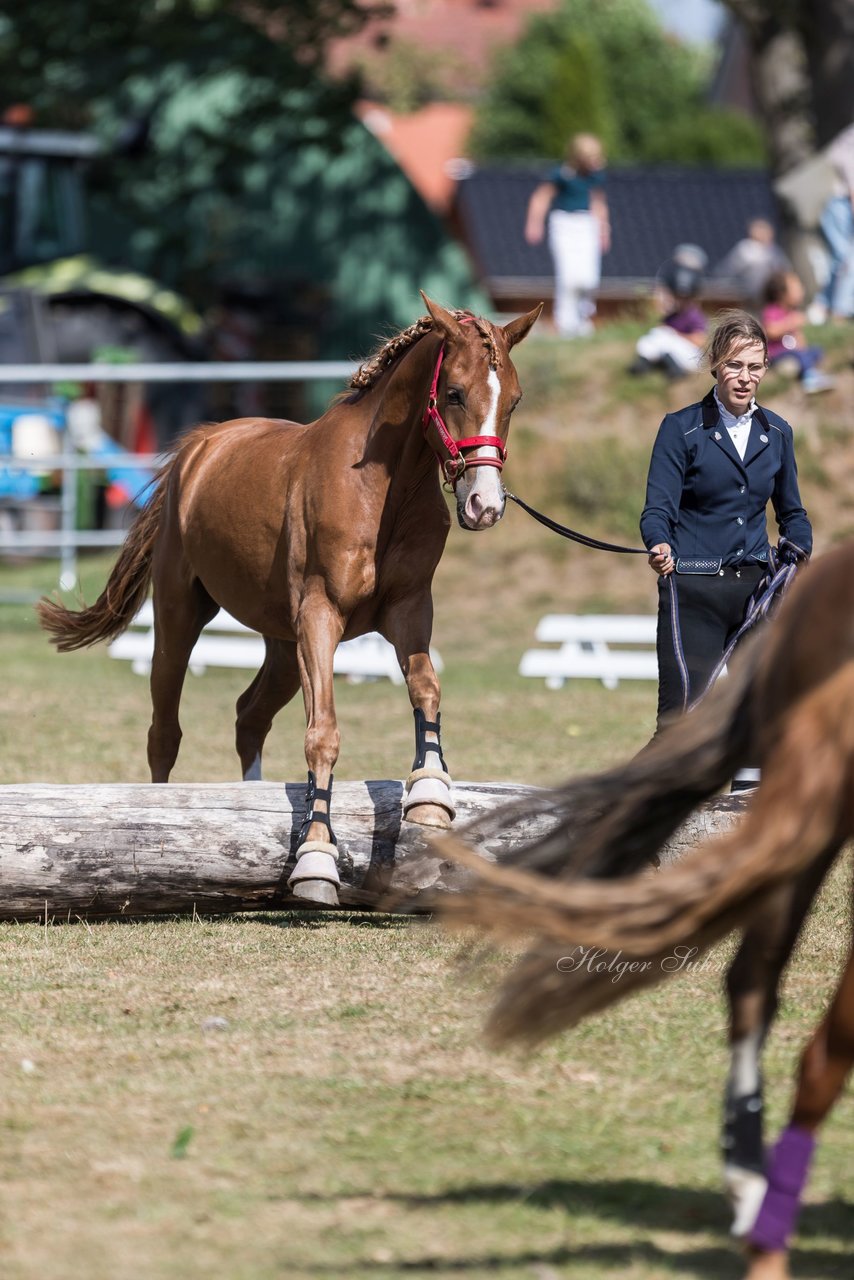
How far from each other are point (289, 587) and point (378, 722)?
4.60m

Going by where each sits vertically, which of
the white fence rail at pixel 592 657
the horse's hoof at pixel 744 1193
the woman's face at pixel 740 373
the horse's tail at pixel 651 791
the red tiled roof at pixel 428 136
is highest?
the woman's face at pixel 740 373

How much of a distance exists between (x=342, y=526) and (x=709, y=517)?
138 cm

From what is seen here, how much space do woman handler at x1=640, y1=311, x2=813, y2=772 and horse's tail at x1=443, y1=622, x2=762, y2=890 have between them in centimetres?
264

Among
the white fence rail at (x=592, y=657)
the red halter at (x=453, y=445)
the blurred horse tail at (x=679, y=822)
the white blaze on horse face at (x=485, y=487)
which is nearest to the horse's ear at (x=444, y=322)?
the red halter at (x=453, y=445)

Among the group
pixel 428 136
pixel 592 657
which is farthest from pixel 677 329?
pixel 428 136

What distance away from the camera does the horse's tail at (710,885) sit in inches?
126

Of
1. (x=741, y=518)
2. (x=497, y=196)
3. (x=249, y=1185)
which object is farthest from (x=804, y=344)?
(x=497, y=196)

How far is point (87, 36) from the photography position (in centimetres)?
2400

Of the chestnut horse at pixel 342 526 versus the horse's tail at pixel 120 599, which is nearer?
the chestnut horse at pixel 342 526

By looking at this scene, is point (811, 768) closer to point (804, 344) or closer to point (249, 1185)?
point (249, 1185)

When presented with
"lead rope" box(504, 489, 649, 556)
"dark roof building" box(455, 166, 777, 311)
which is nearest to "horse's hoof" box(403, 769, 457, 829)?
"lead rope" box(504, 489, 649, 556)

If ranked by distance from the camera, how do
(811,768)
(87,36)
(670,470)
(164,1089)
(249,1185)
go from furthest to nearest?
(87,36), (670,470), (164,1089), (249,1185), (811,768)

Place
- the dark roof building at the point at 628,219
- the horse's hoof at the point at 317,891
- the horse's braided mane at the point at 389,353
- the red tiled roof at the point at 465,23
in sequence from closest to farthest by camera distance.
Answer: the horse's hoof at the point at 317,891 < the horse's braided mane at the point at 389,353 < the dark roof building at the point at 628,219 < the red tiled roof at the point at 465,23

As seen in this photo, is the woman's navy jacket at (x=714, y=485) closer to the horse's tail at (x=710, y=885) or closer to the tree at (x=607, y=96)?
the horse's tail at (x=710, y=885)
